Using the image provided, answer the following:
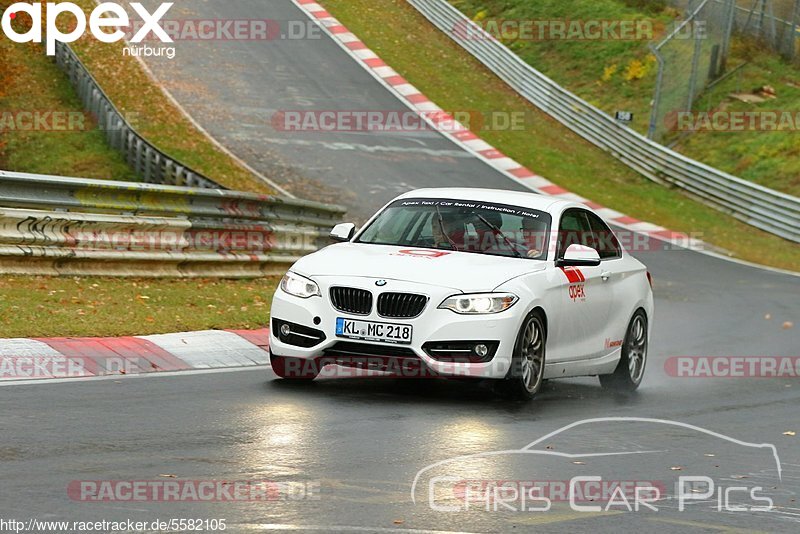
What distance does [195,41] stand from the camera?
128 ft

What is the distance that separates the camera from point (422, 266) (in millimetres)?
10430

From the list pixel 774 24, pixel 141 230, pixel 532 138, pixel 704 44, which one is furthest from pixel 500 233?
pixel 774 24

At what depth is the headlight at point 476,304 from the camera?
10.1 meters

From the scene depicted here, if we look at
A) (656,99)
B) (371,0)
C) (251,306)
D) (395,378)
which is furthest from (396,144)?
(395,378)

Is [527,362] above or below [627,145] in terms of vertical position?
above

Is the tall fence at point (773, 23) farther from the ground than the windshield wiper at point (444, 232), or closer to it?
farther from the ground

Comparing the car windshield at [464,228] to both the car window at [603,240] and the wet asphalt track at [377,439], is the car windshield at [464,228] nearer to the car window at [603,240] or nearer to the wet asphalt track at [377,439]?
the car window at [603,240]

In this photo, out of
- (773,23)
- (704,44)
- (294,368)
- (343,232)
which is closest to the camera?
(294,368)

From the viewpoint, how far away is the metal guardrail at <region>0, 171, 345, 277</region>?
48.0ft

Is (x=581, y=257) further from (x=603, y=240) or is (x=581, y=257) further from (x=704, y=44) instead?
(x=704, y=44)

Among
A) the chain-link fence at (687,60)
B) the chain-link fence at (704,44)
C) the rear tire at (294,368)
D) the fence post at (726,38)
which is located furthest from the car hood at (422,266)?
the fence post at (726,38)

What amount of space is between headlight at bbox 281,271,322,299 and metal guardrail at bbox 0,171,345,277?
15.8 feet

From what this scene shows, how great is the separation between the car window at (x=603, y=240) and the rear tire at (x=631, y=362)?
1.86 ft

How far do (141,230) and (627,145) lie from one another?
20.8 metres
